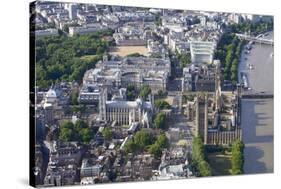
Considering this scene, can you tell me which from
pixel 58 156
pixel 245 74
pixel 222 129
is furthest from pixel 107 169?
pixel 245 74

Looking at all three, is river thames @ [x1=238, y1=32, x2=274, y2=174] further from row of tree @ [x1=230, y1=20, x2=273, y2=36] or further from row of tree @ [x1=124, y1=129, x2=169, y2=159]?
row of tree @ [x1=124, y1=129, x2=169, y2=159]

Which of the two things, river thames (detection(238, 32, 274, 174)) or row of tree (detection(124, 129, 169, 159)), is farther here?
river thames (detection(238, 32, 274, 174))

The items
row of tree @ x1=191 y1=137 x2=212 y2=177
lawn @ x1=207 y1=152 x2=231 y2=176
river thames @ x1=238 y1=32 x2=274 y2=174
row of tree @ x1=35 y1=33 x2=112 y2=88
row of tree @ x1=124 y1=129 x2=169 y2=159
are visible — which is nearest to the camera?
row of tree @ x1=35 y1=33 x2=112 y2=88

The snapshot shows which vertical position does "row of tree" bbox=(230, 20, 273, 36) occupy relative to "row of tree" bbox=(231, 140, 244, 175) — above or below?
above

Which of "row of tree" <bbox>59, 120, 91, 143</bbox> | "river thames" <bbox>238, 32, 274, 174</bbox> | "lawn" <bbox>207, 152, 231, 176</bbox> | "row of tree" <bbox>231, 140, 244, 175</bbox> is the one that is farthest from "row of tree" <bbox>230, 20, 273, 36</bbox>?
"row of tree" <bbox>59, 120, 91, 143</bbox>

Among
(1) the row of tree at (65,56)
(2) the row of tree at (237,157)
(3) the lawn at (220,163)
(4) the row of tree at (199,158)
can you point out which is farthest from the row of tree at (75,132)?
(2) the row of tree at (237,157)

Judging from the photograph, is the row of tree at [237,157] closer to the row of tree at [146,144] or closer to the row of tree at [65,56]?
the row of tree at [146,144]
